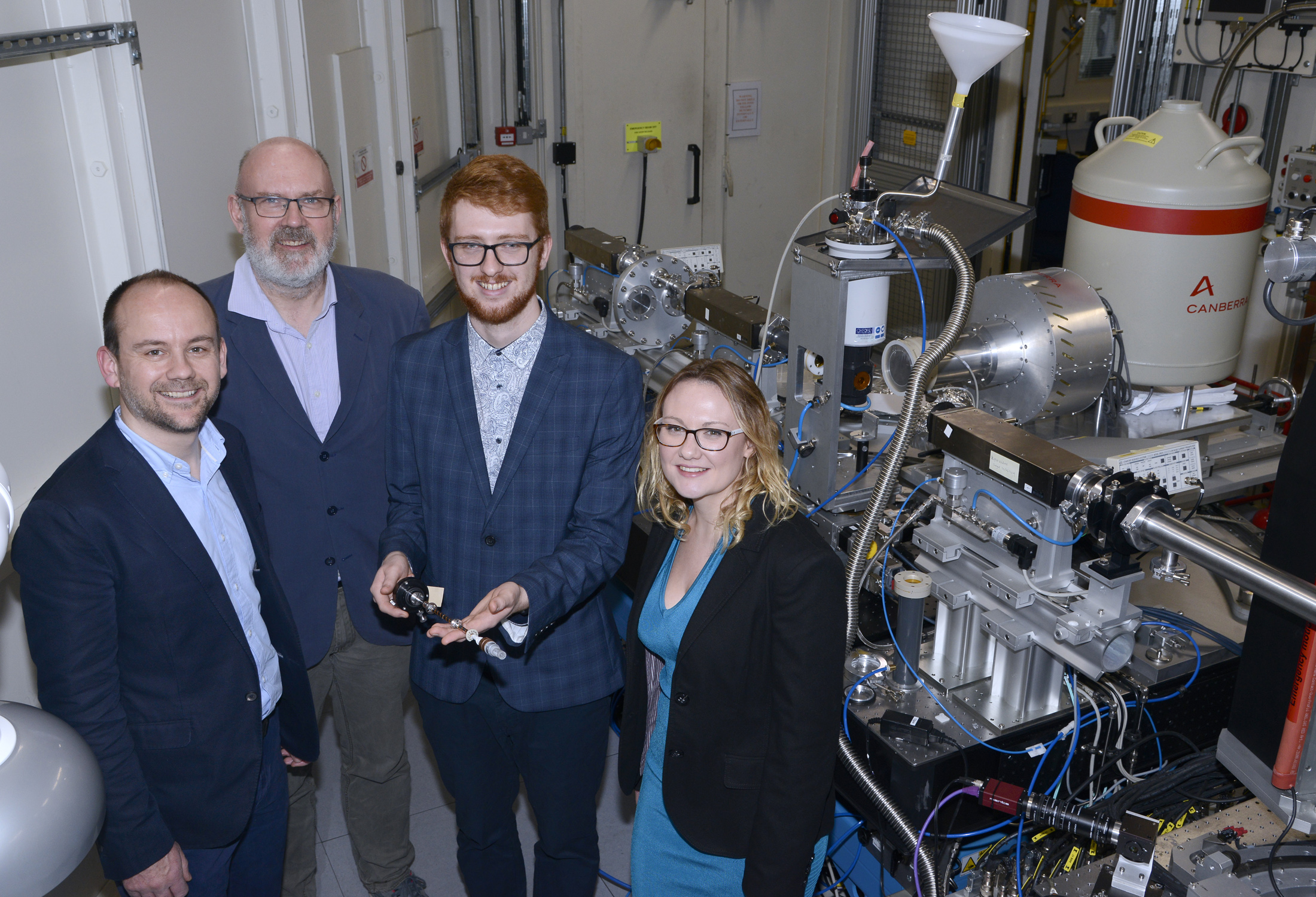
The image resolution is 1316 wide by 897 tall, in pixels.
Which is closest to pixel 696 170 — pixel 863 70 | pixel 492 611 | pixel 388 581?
pixel 863 70

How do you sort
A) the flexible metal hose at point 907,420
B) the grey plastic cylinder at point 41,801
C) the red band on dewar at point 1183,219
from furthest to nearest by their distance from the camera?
the red band on dewar at point 1183,219
the flexible metal hose at point 907,420
the grey plastic cylinder at point 41,801

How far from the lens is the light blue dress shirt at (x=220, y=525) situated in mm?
1600

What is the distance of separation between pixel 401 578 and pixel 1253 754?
1.25 meters

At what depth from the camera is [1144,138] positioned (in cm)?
237

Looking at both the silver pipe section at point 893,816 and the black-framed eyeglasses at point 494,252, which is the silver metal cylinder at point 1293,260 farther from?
the black-framed eyeglasses at point 494,252

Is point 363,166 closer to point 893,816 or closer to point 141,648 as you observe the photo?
point 141,648

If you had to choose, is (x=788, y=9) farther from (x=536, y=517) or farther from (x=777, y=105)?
(x=536, y=517)

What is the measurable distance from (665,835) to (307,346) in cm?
113

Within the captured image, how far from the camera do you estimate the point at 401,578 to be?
165 cm

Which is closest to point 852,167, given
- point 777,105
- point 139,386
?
point 777,105

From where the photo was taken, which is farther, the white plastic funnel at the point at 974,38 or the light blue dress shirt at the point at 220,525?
the white plastic funnel at the point at 974,38

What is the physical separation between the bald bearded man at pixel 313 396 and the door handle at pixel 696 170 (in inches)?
120

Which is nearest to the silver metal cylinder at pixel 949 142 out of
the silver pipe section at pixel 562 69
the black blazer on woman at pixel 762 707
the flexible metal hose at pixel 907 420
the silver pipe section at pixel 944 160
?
the silver pipe section at pixel 944 160

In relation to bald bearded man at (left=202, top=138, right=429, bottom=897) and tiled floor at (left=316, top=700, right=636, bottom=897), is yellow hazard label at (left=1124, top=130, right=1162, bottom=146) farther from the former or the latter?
tiled floor at (left=316, top=700, right=636, bottom=897)
